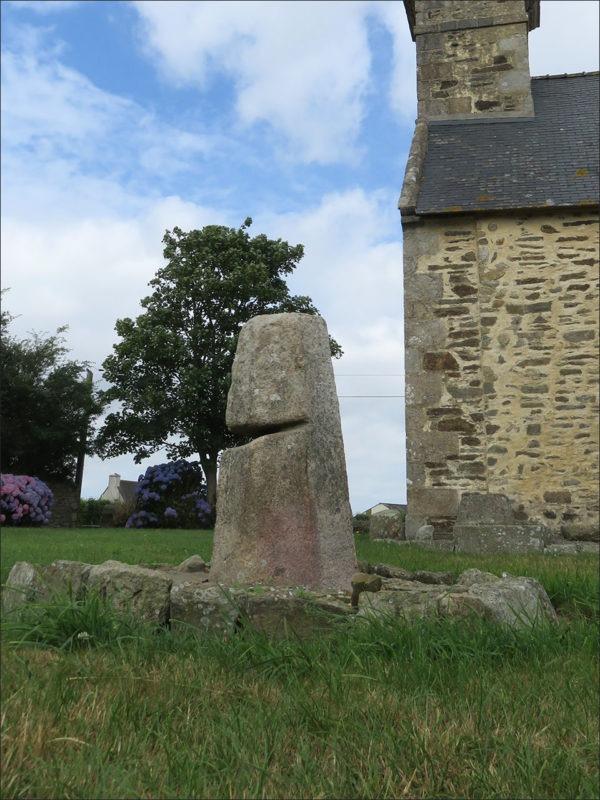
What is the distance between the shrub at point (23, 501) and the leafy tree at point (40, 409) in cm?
242

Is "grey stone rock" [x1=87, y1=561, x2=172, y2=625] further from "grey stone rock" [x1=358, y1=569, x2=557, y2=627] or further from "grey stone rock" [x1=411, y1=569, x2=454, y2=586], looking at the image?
"grey stone rock" [x1=411, y1=569, x2=454, y2=586]

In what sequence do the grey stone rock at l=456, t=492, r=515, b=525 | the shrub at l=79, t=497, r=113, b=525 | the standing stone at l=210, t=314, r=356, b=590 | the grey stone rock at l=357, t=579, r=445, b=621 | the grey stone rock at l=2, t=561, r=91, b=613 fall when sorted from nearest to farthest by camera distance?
1. the grey stone rock at l=357, t=579, r=445, b=621
2. the grey stone rock at l=2, t=561, r=91, b=613
3. the standing stone at l=210, t=314, r=356, b=590
4. the grey stone rock at l=456, t=492, r=515, b=525
5. the shrub at l=79, t=497, r=113, b=525

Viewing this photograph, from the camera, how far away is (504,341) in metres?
11.1

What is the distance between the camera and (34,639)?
348 centimetres

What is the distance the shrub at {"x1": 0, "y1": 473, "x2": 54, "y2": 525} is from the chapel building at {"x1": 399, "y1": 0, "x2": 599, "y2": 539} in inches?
449

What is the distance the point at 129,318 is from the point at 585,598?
20.3m

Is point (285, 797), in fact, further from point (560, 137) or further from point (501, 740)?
point (560, 137)

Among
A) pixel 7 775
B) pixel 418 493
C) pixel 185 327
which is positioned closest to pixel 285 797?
pixel 7 775

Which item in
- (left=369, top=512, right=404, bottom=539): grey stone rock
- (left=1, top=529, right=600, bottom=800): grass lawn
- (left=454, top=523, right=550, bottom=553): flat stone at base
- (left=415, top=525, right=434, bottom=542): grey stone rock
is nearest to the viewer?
(left=1, top=529, right=600, bottom=800): grass lawn

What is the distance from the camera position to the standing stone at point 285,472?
432 cm

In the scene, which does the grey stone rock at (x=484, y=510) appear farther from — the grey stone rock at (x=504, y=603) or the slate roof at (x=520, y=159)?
the grey stone rock at (x=504, y=603)

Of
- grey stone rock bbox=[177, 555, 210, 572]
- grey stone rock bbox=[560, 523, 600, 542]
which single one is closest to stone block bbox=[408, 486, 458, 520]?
grey stone rock bbox=[560, 523, 600, 542]

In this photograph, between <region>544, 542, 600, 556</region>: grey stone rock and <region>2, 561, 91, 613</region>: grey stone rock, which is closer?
<region>2, 561, 91, 613</region>: grey stone rock

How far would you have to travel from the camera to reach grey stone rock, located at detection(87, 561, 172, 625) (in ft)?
12.7
